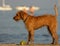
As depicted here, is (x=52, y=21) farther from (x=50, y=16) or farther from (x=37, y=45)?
(x=37, y=45)

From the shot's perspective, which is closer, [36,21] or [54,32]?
[36,21]

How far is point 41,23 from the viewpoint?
40.4 ft

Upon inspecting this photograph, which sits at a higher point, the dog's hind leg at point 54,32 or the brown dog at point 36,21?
the brown dog at point 36,21

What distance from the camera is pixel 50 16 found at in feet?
40.2

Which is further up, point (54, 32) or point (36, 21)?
point (36, 21)

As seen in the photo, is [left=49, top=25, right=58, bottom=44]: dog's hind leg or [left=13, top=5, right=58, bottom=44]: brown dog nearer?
Result: [left=13, top=5, right=58, bottom=44]: brown dog

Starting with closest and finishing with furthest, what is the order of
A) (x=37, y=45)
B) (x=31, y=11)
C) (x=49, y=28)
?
(x=37, y=45)
(x=49, y=28)
(x=31, y=11)

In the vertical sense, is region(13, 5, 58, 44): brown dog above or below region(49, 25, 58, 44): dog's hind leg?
above

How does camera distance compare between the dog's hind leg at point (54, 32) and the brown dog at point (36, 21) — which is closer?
the brown dog at point (36, 21)

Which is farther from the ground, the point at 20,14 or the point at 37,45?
the point at 20,14

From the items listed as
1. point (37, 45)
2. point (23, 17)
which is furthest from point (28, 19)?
point (37, 45)

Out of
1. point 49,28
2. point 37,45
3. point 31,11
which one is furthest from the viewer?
point 31,11

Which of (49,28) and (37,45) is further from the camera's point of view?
(49,28)

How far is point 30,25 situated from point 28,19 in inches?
9.4
